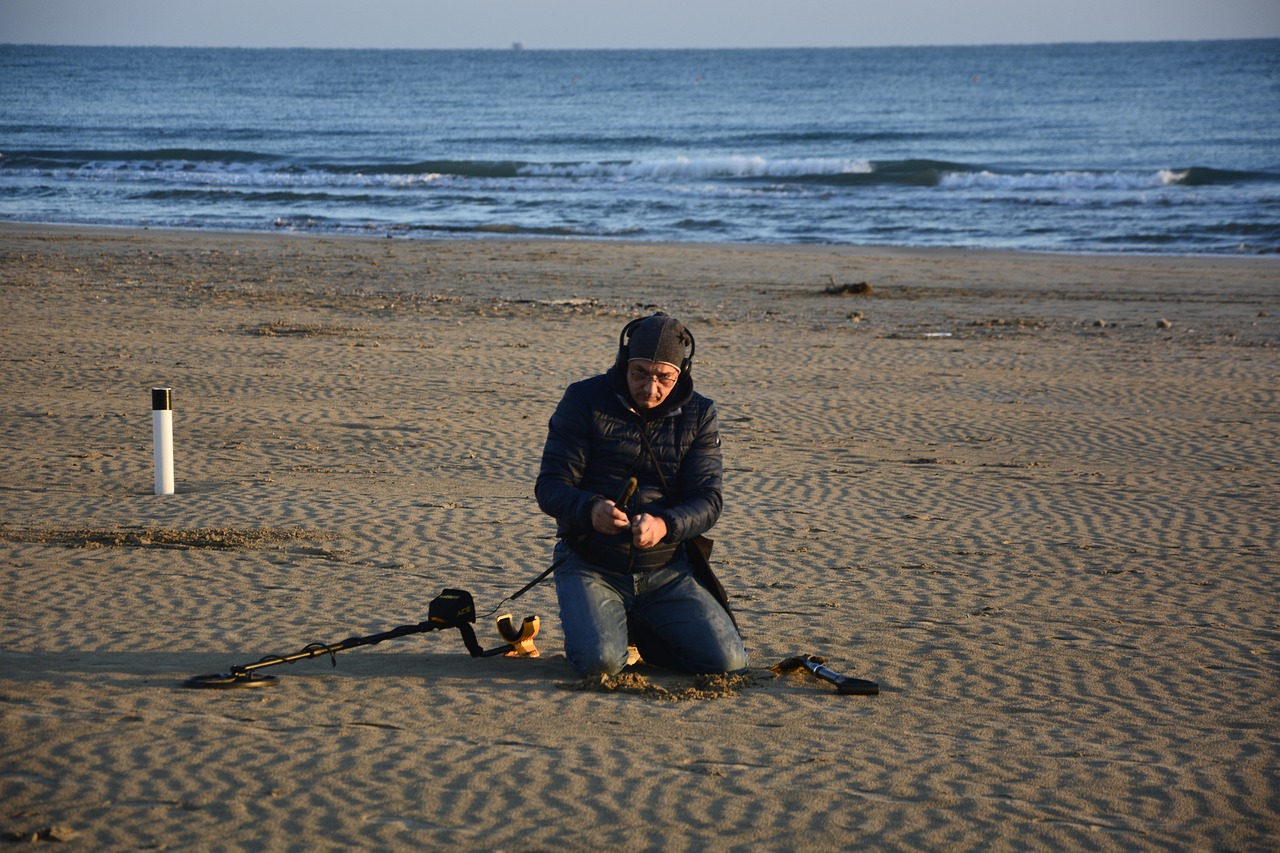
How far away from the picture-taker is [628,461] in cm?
540

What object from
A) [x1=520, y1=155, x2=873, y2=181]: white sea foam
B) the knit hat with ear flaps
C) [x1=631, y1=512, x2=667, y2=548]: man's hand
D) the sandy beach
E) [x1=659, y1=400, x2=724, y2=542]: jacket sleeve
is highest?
[x1=520, y1=155, x2=873, y2=181]: white sea foam

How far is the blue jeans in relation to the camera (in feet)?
17.2

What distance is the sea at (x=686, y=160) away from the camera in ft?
97.3

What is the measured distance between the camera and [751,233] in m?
28.6

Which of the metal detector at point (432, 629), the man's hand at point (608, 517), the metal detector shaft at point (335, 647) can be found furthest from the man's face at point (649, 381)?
the metal detector shaft at point (335, 647)

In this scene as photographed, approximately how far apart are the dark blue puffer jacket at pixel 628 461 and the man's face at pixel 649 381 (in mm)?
76

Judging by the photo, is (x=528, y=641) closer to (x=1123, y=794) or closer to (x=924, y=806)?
(x=924, y=806)

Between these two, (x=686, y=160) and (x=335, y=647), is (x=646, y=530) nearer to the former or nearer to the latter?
(x=335, y=647)

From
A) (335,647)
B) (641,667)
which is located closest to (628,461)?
(641,667)

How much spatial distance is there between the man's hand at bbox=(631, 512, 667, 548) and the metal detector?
0.71 metres

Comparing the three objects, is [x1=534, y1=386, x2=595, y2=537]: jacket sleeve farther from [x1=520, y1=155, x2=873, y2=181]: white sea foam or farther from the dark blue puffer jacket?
[x1=520, y1=155, x2=873, y2=181]: white sea foam

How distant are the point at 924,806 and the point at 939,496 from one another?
497 cm

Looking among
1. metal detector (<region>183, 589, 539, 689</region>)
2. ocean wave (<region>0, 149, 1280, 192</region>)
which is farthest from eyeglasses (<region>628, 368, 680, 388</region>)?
ocean wave (<region>0, 149, 1280, 192</region>)

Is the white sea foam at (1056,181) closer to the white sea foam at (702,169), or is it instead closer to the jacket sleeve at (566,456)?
the white sea foam at (702,169)
